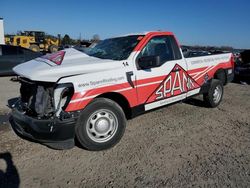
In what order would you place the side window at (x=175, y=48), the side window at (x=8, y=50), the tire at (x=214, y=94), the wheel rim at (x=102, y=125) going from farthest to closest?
1. the side window at (x=8, y=50)
2. the tire at (x=214, y=94)
3. the side window at (x=175, y=48)
4. the wheel rim at (x=102, y=125)

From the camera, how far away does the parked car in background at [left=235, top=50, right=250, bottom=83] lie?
10.0 meters

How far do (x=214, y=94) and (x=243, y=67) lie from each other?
484 centimetres

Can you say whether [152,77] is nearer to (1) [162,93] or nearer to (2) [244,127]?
(1) [162,93]

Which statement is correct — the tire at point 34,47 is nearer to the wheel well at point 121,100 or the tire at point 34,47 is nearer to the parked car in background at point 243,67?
the parked car in background at point 243,67

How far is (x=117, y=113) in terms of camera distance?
3.97 meters

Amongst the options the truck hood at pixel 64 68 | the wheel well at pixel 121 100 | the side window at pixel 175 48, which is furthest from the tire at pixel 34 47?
the wheel well at pixel 121 100

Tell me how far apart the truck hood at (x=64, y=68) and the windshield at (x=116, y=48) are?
369 mm

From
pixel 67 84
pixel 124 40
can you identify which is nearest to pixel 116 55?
pixel 124 40

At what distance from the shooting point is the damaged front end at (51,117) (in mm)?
3459

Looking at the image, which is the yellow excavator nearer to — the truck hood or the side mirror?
the truck hood

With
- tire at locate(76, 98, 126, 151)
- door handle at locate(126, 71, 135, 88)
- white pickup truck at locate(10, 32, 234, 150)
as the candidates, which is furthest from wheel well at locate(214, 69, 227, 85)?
tire at locate(76, 98, 126, 151)

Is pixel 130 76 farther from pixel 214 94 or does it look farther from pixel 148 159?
pixel 214 94

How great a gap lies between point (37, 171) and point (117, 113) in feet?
4.78

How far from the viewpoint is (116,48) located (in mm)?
4754
